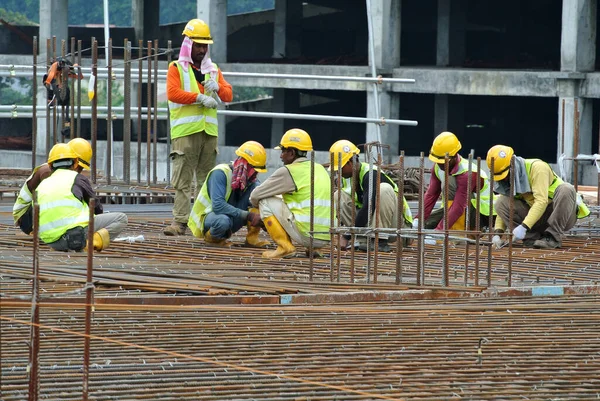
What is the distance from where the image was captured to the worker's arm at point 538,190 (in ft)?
33.8

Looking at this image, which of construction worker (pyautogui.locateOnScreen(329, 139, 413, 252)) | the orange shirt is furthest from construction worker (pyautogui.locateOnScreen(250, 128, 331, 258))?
the orange shirt

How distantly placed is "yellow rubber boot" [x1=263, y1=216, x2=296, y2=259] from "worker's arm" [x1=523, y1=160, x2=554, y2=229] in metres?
2.09

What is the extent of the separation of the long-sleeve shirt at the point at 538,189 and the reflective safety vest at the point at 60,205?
367cm

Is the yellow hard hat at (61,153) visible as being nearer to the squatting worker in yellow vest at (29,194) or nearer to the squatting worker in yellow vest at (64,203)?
the squatting worker in yellow vest at (64,203)

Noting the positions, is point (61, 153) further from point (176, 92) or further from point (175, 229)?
point (175, 229)

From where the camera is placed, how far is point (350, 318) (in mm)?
7234

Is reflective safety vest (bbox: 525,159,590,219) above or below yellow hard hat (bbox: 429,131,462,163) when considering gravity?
below

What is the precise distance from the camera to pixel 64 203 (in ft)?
29.6

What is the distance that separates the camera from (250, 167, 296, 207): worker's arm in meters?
9.34

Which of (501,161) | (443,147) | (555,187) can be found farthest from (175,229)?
(555,187)

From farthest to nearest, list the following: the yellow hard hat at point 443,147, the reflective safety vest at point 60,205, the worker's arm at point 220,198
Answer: the yellow hard hat at point 443,147 → the worker's arm at point 220,198 → the reflective safety vest at point 60,205

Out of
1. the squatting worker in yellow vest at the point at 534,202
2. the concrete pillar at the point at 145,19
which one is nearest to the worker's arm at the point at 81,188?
the squatting worker in yellow vest at the point at 534,202

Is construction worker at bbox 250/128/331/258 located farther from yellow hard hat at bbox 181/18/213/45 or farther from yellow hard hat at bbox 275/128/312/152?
yellow hard hat at bbox 181/18/213/45

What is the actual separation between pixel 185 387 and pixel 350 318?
5.85ft
